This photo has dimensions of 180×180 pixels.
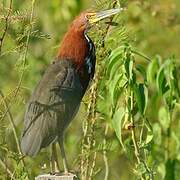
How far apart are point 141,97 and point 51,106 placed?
2.15ft

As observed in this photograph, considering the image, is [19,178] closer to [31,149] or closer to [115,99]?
[31,149]

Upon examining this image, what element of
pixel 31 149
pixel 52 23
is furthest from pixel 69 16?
pixel 31 149

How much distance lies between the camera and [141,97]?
16.2ft

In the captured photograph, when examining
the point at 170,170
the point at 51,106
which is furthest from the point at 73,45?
the point at 170,170

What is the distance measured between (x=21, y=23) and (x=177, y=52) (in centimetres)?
386

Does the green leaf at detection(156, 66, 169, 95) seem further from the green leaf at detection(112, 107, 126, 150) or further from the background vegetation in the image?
the green leaf at detection(112, 107, 126, 150)

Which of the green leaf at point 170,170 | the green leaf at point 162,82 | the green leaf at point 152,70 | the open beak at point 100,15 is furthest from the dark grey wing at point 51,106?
the green leaf at point 170,170

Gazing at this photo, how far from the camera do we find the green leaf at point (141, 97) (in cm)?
489

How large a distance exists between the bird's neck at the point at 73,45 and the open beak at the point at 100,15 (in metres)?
0.15

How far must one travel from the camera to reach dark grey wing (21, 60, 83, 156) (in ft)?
17.0

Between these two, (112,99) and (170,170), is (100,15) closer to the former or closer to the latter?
(112,99)

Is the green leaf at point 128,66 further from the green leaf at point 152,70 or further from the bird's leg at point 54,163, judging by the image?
the bird's leg at point 54,163

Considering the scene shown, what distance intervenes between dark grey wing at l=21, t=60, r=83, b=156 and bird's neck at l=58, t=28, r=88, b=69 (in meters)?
0.05

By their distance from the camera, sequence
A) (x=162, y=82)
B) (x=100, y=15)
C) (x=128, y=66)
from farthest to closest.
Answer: (x=100, y=15) < (x=162, y=82) < (x=128, y=66)
